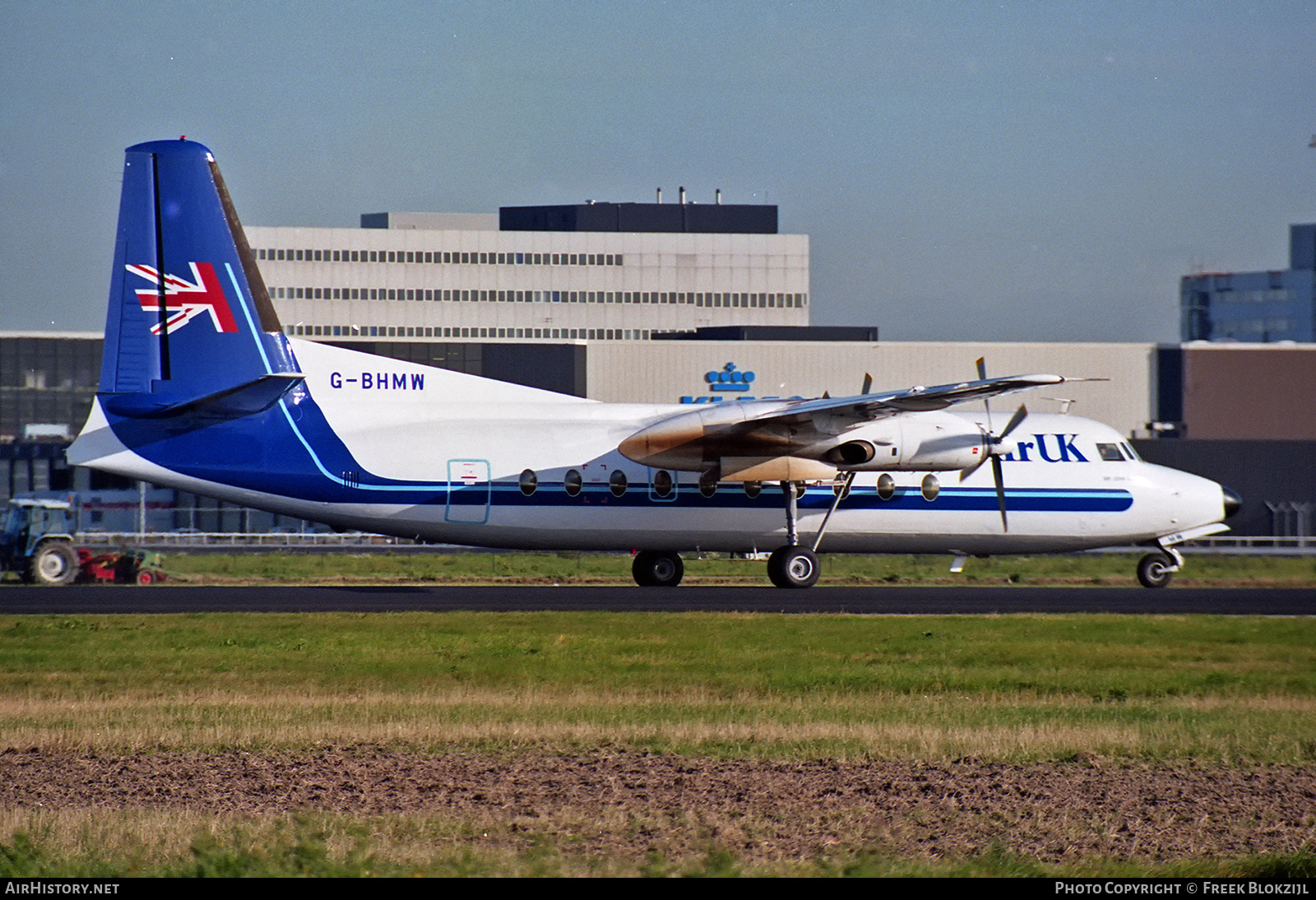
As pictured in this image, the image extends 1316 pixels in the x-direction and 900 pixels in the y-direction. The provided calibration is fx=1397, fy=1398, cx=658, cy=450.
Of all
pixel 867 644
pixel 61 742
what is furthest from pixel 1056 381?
pixel 61 742

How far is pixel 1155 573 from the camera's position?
32.0m

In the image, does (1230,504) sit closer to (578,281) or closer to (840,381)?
(840,381)

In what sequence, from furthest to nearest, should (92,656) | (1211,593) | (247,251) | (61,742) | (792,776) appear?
(1211,593)
(247,251)
(92,656)
(61,742)
(792,776)

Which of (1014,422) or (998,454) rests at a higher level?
(1014,422)

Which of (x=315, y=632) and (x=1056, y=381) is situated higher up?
(x=1056, y=381)

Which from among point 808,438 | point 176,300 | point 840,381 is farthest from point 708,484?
point 840,381

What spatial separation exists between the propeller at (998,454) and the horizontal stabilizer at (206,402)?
14154mm

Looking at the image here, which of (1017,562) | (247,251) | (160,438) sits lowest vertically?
(1017,562)

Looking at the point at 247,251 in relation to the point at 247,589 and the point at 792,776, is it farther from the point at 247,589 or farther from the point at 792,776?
the point at 792,776

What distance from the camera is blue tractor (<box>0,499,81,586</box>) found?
3212 cm

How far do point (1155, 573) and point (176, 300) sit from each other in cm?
2199

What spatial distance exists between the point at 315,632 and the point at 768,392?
43.1 metres

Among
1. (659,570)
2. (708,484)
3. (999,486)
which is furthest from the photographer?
(659,570)

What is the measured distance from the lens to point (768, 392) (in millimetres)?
62844
